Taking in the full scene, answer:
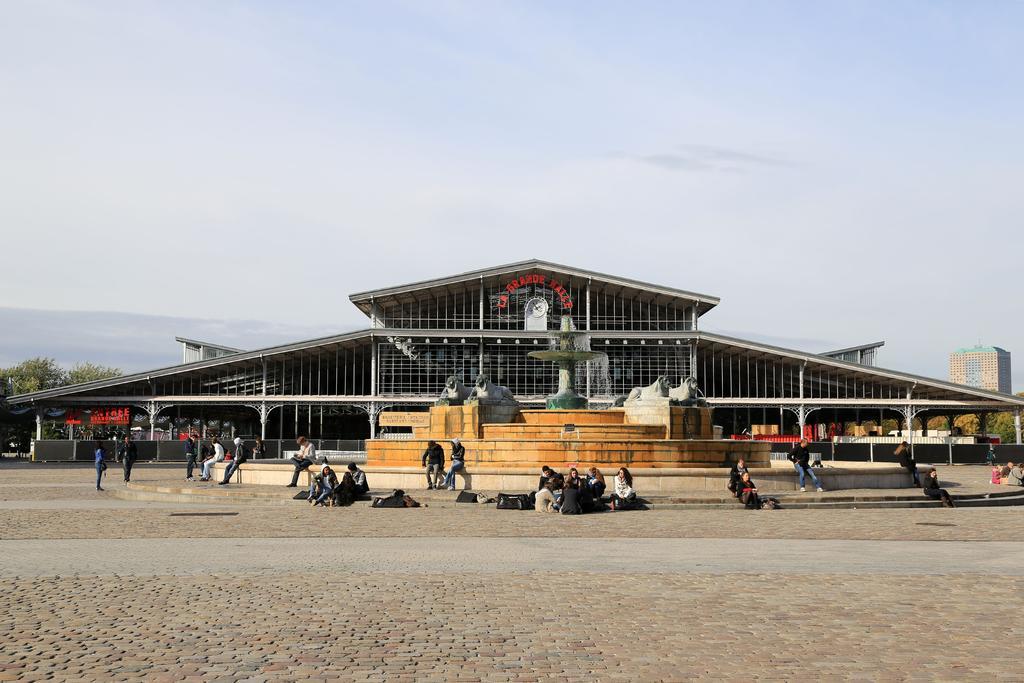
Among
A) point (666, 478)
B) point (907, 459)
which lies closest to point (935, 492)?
point (907, 459)

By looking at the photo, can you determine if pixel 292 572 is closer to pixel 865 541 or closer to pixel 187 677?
pixel 187 677

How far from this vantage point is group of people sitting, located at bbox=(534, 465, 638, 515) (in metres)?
19.4

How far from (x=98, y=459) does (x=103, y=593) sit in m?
18.7

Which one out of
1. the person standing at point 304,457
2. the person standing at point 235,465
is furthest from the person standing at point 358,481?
the person standing at point 235,465

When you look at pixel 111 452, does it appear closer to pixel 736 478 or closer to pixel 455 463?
pixel 455 463

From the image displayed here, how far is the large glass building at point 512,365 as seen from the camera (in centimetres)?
6150

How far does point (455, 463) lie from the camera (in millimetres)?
23297

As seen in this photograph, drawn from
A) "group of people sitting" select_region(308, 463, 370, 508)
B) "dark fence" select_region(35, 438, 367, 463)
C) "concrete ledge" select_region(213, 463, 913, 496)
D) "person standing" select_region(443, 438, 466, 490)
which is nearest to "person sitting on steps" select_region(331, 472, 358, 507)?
"group of people sitting" select_region(308, 463, 370, 508)

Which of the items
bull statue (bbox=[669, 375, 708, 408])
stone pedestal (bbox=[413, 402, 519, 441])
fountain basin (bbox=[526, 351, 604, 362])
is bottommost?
stone pedestal (bbox=[413, 402, 519, 441])

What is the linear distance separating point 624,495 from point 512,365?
44.5m

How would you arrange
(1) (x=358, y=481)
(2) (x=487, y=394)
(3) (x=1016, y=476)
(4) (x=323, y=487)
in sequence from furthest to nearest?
(2) (x=487, y=394) → (3) (x=1016, y=476) → (1) (x=358, y=481) → (4) (x=323, y=487)

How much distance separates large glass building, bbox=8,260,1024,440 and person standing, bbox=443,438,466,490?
3740 centimetres

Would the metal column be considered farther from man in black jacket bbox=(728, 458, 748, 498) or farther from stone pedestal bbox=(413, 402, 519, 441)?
man in black jacket bbox=(728, 458, 748, 498)

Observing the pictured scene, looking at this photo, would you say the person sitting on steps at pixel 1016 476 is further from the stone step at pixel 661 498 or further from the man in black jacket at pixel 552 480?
the man in black jacket at pixel 552 480
